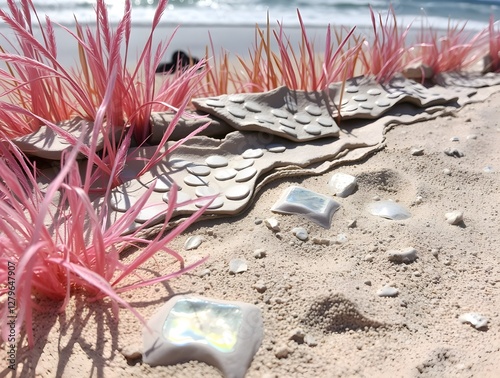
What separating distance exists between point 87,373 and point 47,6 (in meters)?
5.14

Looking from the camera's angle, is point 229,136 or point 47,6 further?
point 47,6

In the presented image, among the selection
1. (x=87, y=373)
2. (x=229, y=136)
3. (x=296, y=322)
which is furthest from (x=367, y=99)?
(x=87, y=373)

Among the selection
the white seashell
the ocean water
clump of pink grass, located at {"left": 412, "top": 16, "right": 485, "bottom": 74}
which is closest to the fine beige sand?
the white seashell

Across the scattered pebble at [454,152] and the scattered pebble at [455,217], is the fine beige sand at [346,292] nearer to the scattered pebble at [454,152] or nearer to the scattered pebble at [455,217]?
the scattered pebble at [455,217]

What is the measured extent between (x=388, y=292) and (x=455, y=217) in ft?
1.18

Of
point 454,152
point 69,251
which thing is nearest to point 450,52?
point 454,152

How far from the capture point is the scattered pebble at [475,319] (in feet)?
3.42

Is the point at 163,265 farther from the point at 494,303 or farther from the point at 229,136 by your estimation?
the point at 494,303

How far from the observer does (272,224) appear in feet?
4.17

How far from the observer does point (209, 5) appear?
568 cm

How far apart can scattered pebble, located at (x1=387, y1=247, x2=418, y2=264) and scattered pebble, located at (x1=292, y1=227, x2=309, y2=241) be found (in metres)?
0.19

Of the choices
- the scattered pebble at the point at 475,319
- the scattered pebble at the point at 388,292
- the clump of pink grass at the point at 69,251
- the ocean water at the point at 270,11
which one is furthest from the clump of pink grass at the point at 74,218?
the ocean water at the point at 270,11

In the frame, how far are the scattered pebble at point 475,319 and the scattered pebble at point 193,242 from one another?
580 mm

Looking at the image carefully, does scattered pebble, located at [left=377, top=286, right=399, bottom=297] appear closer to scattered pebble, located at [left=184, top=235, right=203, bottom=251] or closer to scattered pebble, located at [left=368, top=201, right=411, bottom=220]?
scattered pebble, located at [left=368, top=201, right=411, bottom=220]
